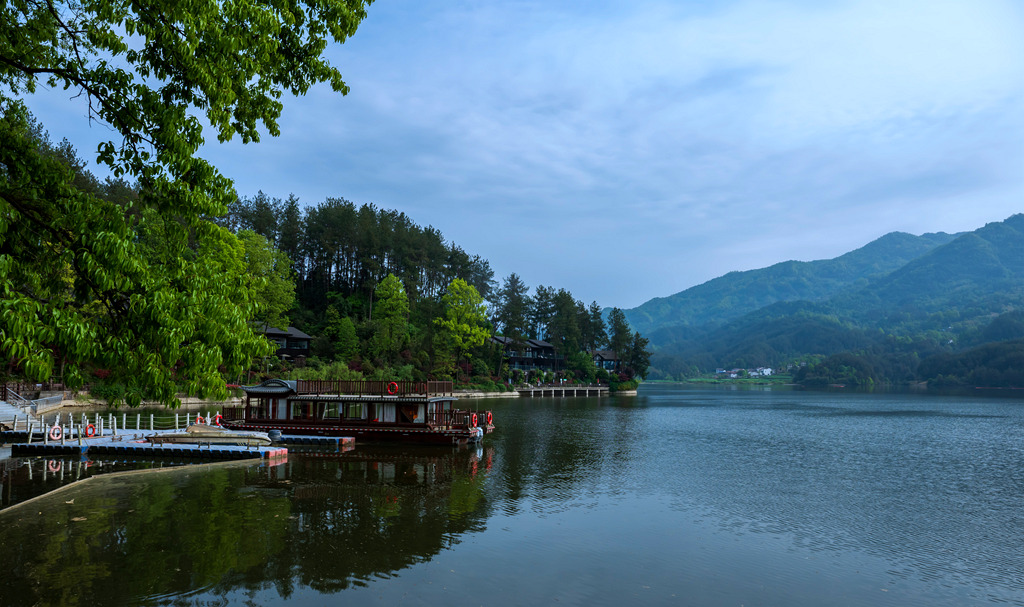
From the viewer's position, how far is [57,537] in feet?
53.8

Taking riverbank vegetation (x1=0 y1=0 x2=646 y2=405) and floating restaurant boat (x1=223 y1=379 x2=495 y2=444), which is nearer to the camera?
riverbank vegetation (x1=0 y1=0 x2=646 y2=405)

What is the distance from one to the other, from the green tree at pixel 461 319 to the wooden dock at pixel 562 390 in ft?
50.4

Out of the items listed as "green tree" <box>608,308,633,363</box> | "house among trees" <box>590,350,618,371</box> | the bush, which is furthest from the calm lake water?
"house among trees" <box>590,350,618,371</box>

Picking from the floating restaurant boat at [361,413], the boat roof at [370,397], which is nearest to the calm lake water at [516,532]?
the floating restaurant boat at [361,413]

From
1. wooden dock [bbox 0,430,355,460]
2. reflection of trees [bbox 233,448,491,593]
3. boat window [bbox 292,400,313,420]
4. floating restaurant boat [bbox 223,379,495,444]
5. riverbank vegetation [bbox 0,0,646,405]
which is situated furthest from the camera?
boat window [bbox 292,400,313,420]

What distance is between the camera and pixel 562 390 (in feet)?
360

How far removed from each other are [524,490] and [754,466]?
1562 cm

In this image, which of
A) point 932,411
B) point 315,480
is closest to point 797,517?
point 315,480

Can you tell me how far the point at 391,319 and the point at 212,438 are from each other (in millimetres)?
52011

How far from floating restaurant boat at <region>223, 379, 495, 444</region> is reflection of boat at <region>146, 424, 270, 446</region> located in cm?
513

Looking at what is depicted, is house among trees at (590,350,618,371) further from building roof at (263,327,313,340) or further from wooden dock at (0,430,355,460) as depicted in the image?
wooden dock at (0,430,355,460)

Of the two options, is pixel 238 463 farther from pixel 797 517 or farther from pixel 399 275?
pixel 399 275

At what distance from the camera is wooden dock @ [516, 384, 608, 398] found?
10294 cm

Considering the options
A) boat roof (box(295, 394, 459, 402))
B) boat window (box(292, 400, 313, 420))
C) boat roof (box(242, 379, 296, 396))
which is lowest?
boat window (box(292, 400, 313, 420))
